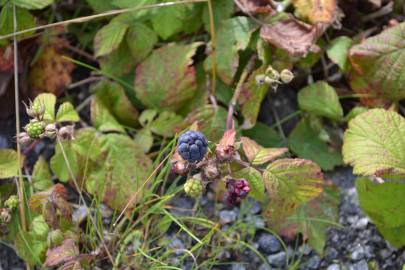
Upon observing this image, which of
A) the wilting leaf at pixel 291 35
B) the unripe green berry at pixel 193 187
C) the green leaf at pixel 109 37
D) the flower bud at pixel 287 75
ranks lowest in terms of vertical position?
the unripe green berry at pixel 193 187

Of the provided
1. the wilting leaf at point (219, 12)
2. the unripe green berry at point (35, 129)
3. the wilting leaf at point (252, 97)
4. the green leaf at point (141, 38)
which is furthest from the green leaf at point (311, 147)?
the unripe green berry at point (35, 129)

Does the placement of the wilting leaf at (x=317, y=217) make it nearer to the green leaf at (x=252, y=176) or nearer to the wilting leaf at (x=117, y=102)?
the green leaf at (x=252, y=176)

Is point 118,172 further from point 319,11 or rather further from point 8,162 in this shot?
point 319,11

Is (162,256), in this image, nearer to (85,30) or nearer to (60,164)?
(60,164)

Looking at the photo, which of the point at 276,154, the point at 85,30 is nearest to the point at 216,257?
the point at 276,154

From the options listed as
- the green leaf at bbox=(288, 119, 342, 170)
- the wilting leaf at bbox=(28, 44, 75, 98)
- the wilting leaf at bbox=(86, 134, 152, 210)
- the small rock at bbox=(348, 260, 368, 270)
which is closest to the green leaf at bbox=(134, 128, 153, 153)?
the wilting leaf at bbox=(86, 134, 152, 210)

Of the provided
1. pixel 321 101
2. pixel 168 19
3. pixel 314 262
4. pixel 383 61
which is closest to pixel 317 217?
pixel 314 262
